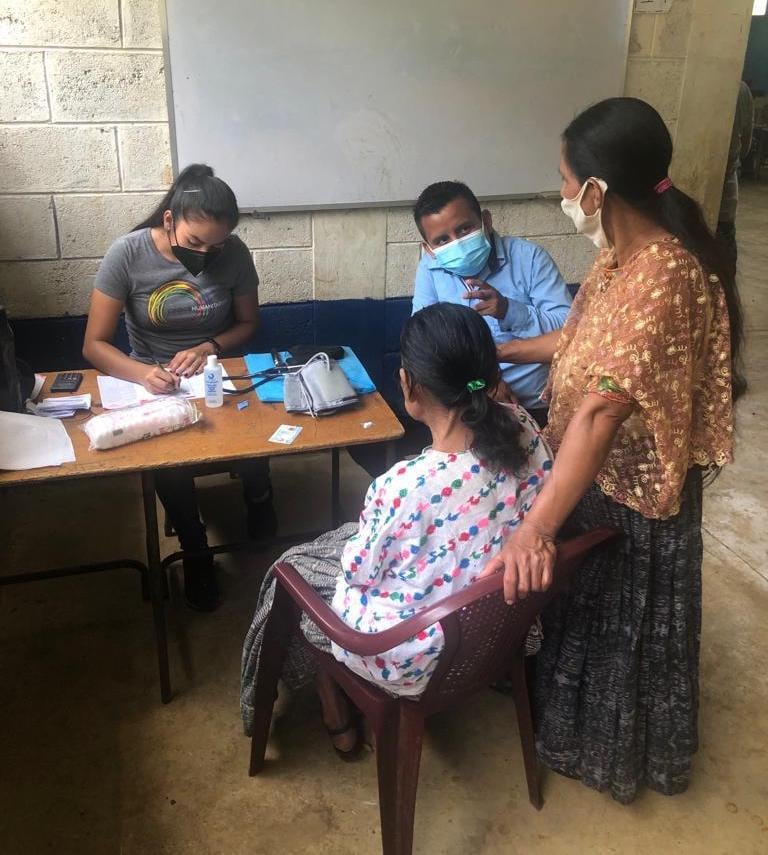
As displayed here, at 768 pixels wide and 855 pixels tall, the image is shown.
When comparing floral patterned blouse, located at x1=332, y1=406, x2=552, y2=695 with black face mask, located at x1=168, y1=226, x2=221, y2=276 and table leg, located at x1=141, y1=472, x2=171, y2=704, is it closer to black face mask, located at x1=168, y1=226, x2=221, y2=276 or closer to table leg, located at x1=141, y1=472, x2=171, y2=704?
table leg, located at x1=141, y1=472, x2=171, y2=704

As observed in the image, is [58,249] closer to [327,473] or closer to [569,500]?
[327,473]

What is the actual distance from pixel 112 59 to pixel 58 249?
693 millimetres

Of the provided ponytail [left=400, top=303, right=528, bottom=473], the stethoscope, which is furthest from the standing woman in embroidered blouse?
the stethoscope

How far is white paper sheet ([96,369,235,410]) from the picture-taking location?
2.09 meters

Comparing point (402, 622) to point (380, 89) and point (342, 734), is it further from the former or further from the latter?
point (380, 89)

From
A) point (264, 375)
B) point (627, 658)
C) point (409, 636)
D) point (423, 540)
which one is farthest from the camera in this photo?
point (264, 375)

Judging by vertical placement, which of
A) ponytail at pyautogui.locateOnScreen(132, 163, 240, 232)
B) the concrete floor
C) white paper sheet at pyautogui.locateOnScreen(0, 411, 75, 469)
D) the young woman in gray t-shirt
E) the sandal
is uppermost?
ponytail at pyautogui.locateOnScreen(132, 163, 240, 232)

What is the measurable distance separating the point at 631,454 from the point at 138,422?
1.14 metres

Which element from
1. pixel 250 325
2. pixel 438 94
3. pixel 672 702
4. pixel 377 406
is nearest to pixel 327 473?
pixel 250 325

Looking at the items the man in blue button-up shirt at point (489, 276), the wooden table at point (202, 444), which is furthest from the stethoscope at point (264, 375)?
the man in blue button-up shirt at point (489, 276)

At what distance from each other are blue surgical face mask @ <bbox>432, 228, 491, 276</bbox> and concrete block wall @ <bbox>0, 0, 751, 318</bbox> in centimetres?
100

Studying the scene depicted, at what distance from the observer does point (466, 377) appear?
143cm

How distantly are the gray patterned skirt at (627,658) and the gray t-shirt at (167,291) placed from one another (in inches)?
Answer: 54.3

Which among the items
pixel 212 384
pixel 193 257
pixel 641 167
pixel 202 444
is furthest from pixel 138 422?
pixel 641 167
